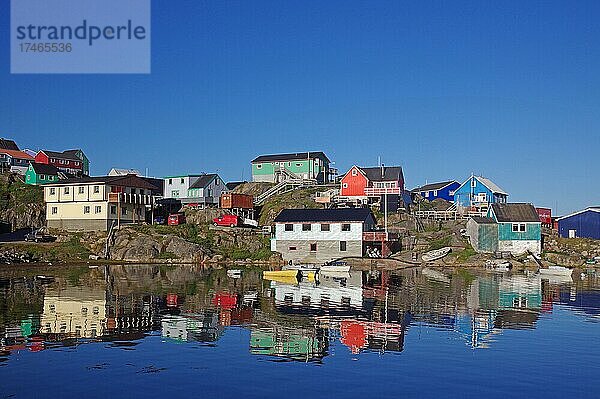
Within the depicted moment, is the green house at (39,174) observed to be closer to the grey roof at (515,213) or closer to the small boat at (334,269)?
the small boat at (334,269)

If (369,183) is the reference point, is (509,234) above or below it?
below

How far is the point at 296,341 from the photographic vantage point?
1093 inches

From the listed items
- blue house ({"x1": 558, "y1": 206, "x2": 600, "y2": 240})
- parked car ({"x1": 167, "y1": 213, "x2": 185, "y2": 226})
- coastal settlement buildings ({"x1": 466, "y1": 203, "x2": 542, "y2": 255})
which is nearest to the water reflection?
coastal settlement buildings ({"x1": 466, "y1": 203, "x2": 542, "y2": 255})

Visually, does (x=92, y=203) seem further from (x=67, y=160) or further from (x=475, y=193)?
(x=475, y=193)

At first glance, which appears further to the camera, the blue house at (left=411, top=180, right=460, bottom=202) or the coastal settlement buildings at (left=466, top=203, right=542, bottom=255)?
the blue house at (left=411, top=180, right=460, bottom=202)

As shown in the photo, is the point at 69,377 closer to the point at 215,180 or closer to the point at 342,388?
the point at 342,388

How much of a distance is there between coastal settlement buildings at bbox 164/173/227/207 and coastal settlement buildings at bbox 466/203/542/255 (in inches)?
1713

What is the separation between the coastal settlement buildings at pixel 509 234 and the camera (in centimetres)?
7781

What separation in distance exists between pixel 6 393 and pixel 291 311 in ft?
66.6

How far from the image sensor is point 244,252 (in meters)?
79.8

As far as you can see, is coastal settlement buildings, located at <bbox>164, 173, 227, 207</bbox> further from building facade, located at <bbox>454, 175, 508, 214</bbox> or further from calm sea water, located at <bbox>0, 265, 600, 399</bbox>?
calm sea water, located at <bbox>0, 265, 600, 399</bbox>

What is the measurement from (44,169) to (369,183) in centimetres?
5716

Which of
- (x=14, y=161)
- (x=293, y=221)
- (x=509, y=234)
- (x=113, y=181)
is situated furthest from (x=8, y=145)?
(x=509, y=234)

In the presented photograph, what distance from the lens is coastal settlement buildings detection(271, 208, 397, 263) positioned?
7694cm
